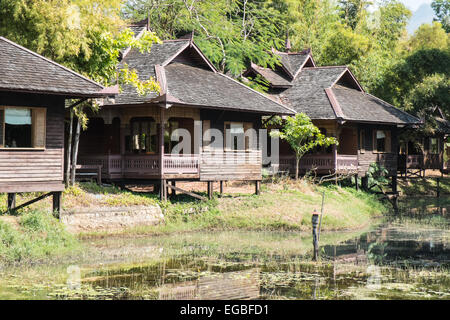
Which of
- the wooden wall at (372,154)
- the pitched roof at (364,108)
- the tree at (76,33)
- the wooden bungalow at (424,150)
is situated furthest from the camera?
the wooden bungalow at (424,150)

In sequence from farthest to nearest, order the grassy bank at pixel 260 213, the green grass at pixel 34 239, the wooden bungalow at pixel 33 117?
1. the grassy bank at pixel 260 213
2. the wooden bungalow at pixel 33 117
3. the green grass at pixel 34 239

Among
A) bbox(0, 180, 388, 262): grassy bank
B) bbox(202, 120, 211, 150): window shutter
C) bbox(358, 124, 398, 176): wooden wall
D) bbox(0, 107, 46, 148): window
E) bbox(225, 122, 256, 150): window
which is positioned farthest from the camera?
bbox(358, 124, 398, 176): wooden wall

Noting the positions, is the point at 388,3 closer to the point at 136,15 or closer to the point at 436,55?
the point at 436,55

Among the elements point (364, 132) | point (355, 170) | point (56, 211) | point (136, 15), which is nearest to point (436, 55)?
point (364, 132)

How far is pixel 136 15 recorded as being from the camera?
45.2m

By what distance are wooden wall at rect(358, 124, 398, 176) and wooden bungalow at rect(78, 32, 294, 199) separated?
9363 mm

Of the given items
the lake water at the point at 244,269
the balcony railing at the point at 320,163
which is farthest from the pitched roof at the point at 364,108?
the lake water at the point at 244,269

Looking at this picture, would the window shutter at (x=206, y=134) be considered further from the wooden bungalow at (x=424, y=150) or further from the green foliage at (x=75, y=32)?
the wooden bungalow at (x=424, y=150)

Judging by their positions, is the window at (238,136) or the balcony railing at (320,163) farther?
the balcony railing at (320,163)

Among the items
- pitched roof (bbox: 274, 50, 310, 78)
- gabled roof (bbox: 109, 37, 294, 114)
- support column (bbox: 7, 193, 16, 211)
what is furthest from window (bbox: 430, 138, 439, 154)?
support column (bbox: 7, 193, 16, 211)

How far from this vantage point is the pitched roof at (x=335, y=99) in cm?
3806

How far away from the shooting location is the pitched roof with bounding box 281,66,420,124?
38062 millimetres

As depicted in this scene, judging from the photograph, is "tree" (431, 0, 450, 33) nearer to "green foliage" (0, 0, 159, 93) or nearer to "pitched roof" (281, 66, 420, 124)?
"pitched roof" (281, 66, 420, 124)
